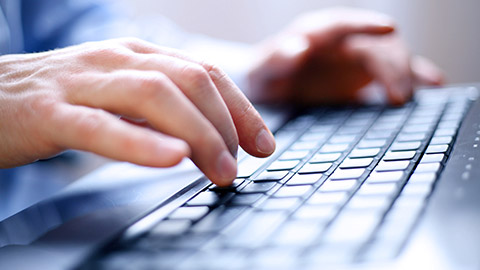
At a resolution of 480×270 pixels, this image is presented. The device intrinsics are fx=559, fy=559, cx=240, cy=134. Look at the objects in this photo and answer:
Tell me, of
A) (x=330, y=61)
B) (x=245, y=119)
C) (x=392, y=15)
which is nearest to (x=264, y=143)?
(x=245, y=119)

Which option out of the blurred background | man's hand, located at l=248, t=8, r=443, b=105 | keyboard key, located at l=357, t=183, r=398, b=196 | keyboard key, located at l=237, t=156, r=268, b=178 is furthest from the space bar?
the blurred background

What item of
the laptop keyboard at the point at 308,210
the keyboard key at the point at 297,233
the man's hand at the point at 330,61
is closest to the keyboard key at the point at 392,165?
the laptop keyboard at the point at 308,210

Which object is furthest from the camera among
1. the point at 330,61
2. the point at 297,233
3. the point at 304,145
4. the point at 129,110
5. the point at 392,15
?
the point at 392,15

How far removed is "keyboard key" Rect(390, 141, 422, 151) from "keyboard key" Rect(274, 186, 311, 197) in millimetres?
111

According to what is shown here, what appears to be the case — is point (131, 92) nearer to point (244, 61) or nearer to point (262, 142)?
point (262, 142)

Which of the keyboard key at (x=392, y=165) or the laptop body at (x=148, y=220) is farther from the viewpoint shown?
the keyboard key at (x=392, y=165)

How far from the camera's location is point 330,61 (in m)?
0.83

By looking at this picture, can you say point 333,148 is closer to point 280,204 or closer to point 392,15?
point 280,204

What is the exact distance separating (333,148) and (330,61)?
38 cm

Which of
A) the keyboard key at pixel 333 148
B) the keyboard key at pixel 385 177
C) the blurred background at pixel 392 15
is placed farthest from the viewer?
the blurred background at pixel 392 15

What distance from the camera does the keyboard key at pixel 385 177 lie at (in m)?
0.35

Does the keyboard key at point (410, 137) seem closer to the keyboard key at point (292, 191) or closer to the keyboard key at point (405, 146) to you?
the keyboard key at point (405, 146)

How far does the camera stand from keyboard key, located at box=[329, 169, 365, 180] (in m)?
0.37

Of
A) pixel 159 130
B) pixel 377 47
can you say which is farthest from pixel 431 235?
pixel 377 47
